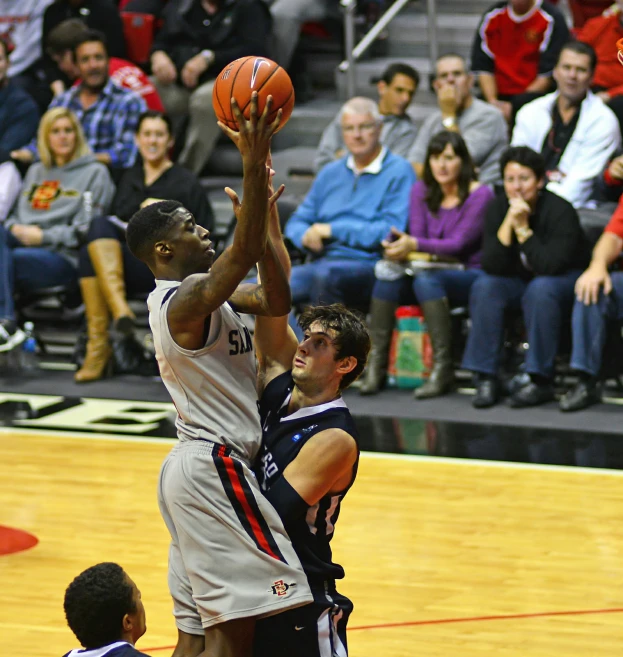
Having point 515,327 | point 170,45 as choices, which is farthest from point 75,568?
point 170,45

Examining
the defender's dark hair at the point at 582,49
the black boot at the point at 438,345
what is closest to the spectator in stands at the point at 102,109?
the black boot at the point at 438,345

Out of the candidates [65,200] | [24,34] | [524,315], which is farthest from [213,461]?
[24,34]

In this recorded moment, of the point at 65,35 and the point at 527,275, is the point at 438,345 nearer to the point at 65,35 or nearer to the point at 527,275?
the point at 527,275

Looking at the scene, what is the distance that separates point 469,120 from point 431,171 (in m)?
0.68

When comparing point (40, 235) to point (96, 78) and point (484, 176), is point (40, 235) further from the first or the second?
point (484, 176)

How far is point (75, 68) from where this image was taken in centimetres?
955

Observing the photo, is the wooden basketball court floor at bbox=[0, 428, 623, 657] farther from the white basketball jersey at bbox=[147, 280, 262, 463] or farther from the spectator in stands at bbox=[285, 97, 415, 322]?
the spectator in stands at bbox=[285, 97, 415, 322]

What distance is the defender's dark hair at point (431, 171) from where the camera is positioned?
24.2ft

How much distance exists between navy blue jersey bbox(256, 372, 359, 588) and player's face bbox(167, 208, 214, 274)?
44 centimetres

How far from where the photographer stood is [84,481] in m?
5.87

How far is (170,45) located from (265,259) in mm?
7168

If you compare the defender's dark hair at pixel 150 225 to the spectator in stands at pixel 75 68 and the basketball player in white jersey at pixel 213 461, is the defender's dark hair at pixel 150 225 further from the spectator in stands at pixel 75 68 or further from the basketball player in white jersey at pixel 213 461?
the spectator in stands at pixel 75 68

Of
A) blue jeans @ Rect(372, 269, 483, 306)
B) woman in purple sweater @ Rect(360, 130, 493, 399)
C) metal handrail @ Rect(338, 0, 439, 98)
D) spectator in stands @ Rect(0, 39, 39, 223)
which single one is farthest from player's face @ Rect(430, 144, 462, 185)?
spectator in stands @ Rect(0, 39, 39, 223)

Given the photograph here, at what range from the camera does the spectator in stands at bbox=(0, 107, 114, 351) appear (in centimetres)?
806
